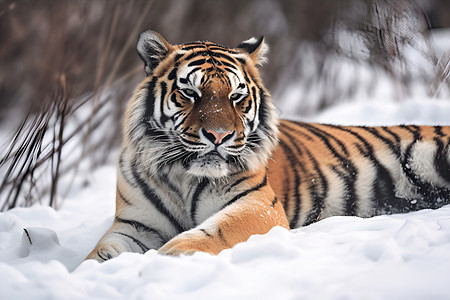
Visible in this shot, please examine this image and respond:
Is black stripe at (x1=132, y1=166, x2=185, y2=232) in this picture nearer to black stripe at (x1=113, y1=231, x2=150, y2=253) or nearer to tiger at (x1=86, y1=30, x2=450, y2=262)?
tiger at (x1=86, y1=30, x2=450, y2=262)

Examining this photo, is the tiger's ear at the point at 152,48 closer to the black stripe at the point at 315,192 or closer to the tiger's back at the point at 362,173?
the tiger's back at the point at 362,173

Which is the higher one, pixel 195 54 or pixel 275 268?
pixel 195 54

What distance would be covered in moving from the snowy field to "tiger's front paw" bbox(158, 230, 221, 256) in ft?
0.20

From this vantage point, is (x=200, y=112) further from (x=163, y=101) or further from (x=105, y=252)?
(x=105, y=252)

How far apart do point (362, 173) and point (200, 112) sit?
0.93m

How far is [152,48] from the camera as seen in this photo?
65.9 inches

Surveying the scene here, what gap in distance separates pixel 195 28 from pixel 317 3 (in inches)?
57.0

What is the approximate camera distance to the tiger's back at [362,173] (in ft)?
6.40

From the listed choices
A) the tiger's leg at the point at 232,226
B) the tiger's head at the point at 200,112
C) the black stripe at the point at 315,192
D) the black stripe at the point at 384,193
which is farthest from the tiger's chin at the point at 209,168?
the black stripe at the point at 384,193

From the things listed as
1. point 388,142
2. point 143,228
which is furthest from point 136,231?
point 388,142

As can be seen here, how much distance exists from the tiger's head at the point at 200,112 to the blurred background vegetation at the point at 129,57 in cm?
56

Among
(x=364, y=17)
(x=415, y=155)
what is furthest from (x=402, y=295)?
(x=364, y=17)

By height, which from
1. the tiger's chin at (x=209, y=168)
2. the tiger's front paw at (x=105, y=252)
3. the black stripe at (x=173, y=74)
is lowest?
the tiger's front paw at (x=105, y=252)

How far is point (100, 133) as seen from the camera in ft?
13.1
